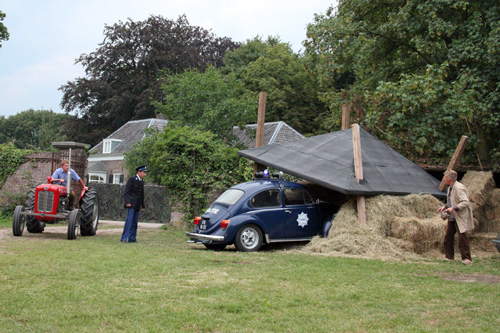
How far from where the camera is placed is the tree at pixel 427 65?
17.8 metres

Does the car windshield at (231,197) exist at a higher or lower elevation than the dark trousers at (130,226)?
higher

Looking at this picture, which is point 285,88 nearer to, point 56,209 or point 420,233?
point 56,209

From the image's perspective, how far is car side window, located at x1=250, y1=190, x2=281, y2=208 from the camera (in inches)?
558

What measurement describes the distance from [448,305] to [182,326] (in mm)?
3395

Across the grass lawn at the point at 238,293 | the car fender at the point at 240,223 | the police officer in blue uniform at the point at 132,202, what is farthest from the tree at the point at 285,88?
the grass lawn at the point at 238,293

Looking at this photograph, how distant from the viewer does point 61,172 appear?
16.7 metres

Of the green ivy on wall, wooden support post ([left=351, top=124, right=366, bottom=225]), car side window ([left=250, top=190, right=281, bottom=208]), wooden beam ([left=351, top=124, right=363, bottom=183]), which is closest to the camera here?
wooden support post ([left=351, top=124, right=366, bottom=225])

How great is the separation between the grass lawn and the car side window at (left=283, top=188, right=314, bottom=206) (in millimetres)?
2671

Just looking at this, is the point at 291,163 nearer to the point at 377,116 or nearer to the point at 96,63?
the point at 377,116

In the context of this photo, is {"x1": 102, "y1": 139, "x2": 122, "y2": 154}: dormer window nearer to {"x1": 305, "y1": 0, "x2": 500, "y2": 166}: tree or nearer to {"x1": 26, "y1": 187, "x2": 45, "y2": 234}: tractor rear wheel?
{"x1": 305, "y1": 0, "x2": 500, "y2": 166}: tree

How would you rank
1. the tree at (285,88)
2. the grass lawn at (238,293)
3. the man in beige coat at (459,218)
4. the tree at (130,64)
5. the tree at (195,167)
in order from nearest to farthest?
the grass lawn at (238,293)
the man in beige coat at (459,218)
the tree at (195,167)
the tree at (285,88)
the tree at (130,64)

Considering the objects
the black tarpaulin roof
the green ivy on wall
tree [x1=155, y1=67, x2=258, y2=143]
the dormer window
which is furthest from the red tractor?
the dormer window

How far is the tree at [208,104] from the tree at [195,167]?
10.7m

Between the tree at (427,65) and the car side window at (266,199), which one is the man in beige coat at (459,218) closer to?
the car side window at (266,199)
